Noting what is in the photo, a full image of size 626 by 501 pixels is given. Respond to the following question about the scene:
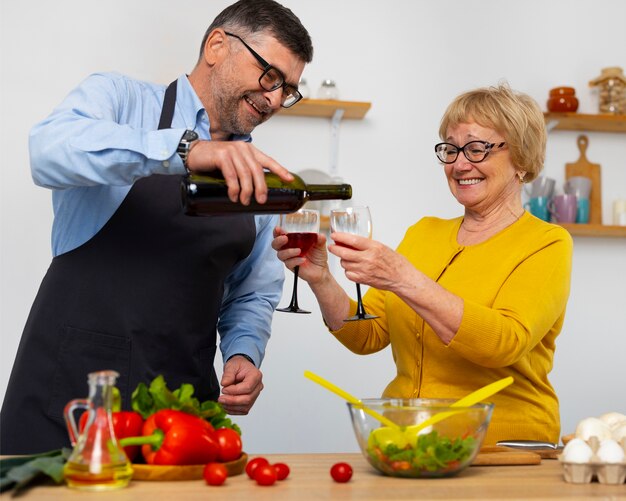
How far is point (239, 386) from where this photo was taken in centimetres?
204

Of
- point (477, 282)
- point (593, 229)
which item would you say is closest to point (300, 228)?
point (477, 282)

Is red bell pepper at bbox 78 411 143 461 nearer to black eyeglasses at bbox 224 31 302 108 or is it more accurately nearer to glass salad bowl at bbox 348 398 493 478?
glass salad bowl at bbox 348 398 493 478

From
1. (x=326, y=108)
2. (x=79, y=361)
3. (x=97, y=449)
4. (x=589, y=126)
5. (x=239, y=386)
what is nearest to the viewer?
(x=97, y=449)

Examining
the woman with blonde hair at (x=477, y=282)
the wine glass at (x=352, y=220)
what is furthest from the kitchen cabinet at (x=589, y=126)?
the wine glass at (x=352, y=220)

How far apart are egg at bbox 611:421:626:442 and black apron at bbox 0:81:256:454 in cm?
103

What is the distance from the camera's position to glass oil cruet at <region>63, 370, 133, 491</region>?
1.16m

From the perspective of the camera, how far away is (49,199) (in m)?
3.33

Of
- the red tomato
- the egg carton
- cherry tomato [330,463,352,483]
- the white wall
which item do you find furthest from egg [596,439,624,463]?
the white wall

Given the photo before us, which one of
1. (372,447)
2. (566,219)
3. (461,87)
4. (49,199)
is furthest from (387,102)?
(372,447)

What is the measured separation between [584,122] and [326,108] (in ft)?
3.72

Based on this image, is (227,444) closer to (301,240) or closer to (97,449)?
(97,449)

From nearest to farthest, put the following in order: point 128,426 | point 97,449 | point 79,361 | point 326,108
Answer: point 97,449
point 128,426
point 79,361
point 326,108

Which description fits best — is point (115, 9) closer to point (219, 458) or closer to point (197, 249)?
point (197, 249)

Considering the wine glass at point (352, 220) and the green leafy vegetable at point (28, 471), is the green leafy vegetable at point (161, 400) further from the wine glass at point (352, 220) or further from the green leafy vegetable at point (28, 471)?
the wine glass at point (352, 220)
